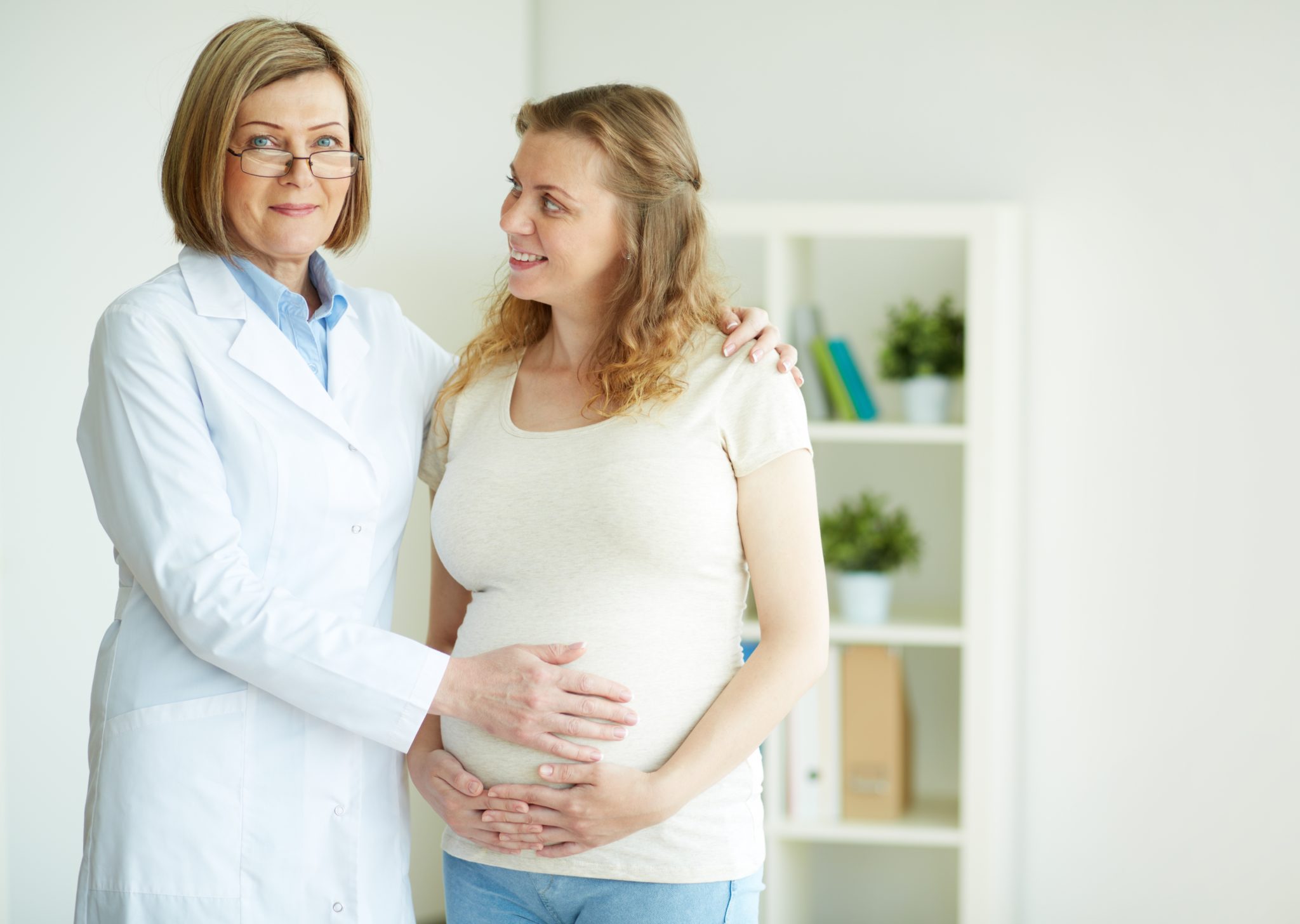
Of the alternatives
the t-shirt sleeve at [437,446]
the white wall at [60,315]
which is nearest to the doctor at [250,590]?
the t-shirt sleeve at [437,446]

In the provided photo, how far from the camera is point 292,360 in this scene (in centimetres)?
134

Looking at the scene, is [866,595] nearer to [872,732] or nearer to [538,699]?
[872,732]

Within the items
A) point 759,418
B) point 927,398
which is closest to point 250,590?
point 759,418

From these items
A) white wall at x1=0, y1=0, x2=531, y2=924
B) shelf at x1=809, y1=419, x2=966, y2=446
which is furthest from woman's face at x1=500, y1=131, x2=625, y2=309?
shelf at x1=809, y1=419, x2=966, y2=446

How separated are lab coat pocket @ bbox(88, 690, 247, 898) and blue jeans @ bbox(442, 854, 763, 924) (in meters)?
0.27

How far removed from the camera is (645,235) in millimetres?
1438

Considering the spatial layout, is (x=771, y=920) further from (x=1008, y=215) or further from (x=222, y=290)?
(x=222, y=290)

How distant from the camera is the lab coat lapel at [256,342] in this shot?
130cm

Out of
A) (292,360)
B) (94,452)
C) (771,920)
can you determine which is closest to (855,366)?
(771,920)

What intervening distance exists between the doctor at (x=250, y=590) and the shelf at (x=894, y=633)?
1405 mm

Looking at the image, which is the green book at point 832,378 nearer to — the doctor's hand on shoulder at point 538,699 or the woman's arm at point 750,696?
the woman's arm at point 750,696

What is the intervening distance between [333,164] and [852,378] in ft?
5.20

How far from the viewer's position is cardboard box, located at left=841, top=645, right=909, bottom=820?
2643 millimetres

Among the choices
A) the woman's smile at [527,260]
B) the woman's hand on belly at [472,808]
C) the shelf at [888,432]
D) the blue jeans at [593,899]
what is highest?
the woman's smile at [527,260]
